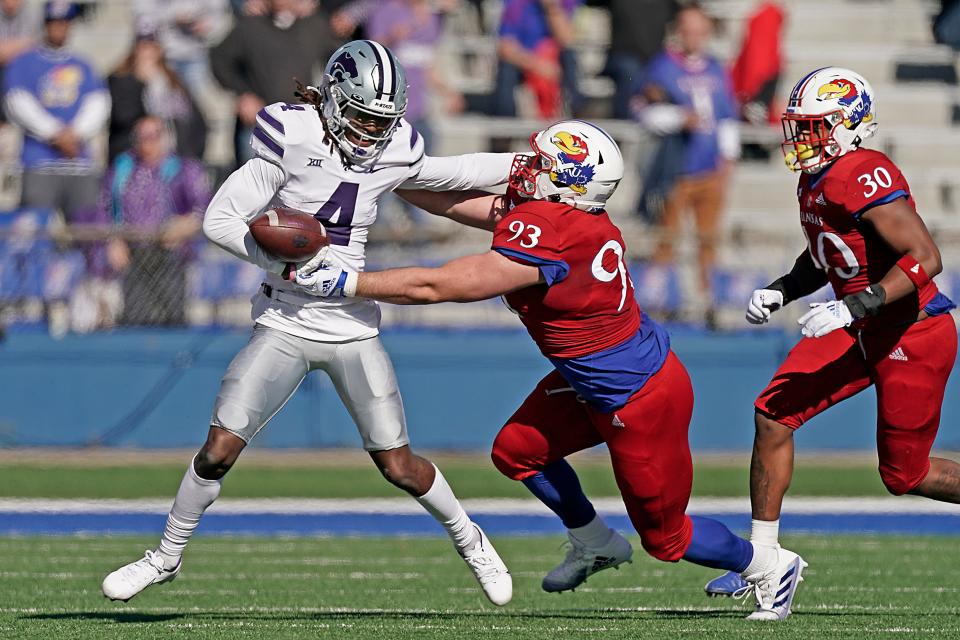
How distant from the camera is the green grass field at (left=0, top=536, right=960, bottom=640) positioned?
205 inches

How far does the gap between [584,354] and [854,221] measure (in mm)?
1112

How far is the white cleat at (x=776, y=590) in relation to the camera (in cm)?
552

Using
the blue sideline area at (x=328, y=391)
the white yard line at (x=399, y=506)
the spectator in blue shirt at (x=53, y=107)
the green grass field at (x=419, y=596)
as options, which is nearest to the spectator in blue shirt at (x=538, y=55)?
the blue sideline area at (x=328, y=391)

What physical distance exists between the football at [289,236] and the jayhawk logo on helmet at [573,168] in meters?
0.77

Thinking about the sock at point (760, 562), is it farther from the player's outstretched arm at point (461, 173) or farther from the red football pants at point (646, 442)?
the player's outstretched arm at point (461, 173)

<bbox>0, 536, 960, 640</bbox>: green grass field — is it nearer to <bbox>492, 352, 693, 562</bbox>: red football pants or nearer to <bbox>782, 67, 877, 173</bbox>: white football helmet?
<bbox>492, 352, 693, 562</bbox>: red football pants

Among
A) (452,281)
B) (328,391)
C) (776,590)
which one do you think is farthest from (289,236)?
(328,391)

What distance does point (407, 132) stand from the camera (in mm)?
5684

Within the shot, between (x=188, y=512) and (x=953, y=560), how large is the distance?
3508mm

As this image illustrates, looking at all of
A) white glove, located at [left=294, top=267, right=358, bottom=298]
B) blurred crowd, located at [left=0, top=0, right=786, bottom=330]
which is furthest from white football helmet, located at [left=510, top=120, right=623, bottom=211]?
blurred crowd, located at [left=0, top=0, right=786, bottom=330]

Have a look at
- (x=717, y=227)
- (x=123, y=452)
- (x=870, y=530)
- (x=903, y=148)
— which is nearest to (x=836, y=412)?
(x=717, y=227)

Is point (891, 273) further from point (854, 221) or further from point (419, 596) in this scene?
point (419, 596)

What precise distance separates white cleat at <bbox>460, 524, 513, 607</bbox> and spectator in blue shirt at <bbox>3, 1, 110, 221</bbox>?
6.25 meters

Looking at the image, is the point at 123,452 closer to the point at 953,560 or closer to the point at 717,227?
the point at 717,227
